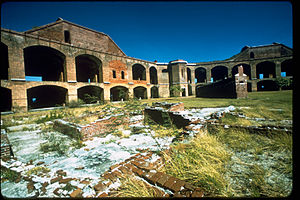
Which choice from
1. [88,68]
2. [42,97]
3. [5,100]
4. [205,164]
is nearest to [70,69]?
[88,68]

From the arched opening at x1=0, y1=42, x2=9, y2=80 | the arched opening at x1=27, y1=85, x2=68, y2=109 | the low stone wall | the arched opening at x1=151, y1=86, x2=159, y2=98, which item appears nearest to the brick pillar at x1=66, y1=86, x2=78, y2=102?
the arched opening at x1=27, y1=85, x2=68, y2=109

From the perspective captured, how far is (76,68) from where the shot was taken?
20.2 metres

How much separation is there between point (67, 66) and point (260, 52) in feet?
122

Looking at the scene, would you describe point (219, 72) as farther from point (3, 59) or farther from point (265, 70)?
point (3, 59)

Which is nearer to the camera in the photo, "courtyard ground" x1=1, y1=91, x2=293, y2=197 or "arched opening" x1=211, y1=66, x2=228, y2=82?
"courtyard ground" x1=1, y1=91, x2=293, y2=197

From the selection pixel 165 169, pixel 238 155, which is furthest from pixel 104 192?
pixel 238 155

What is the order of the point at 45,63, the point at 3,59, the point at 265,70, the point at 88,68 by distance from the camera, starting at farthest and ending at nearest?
the point at 265,70
the point at 88,68
the point at 45,63
the point at 3,59

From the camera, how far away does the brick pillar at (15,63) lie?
10.6m

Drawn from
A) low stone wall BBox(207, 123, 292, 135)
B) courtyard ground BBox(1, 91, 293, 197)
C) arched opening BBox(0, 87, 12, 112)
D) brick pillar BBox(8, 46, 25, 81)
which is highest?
brick pillar BBox(8, 46, 25, 81)

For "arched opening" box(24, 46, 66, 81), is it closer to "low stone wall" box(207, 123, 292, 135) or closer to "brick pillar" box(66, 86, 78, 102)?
"brick pillar" box(66, 86, 78, 102)

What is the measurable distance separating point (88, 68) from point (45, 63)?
5742 mm

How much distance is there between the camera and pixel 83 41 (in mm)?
18891

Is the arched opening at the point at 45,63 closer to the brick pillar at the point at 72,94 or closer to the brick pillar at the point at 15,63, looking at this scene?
the brick pillar at the point at 72,94

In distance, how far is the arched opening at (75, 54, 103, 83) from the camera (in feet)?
57.7
